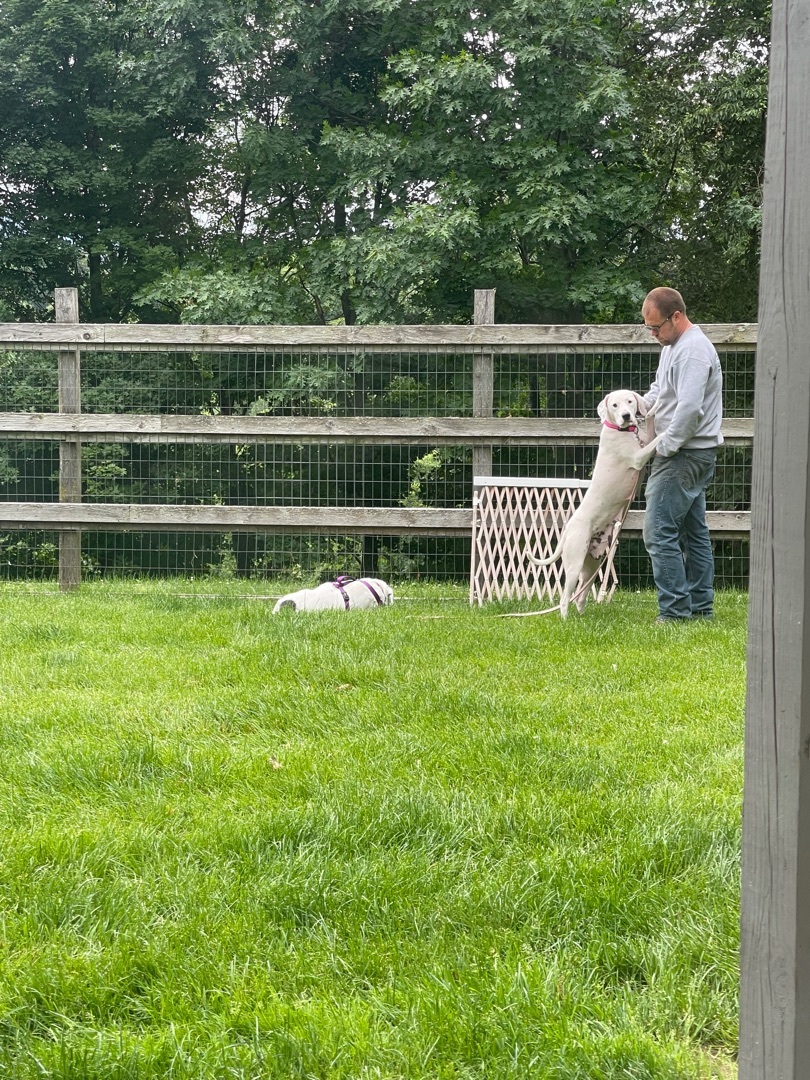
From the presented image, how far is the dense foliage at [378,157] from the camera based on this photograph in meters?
11.9

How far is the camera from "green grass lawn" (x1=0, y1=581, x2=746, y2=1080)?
1.65 meters

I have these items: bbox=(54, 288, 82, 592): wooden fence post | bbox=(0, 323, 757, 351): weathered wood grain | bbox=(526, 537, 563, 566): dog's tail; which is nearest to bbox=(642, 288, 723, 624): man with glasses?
bbox=(526, 537, 563, 566): dog's tail

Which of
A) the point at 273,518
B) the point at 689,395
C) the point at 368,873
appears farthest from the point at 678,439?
the point at 368,873

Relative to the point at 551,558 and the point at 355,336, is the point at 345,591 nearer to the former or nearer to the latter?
the point at 551,558

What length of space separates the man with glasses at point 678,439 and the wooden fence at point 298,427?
4.79 feet

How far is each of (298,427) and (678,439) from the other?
10.9 ft

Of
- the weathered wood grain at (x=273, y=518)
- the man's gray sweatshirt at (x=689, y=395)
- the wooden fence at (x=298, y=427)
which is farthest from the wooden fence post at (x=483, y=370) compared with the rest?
the man's gray sweatshirt at (x=689, y=395)

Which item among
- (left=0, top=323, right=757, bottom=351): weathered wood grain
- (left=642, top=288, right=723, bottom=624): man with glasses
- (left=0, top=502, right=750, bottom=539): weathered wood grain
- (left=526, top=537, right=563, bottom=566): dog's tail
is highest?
(left=0, top=323, right=757, bottom=351): weathered wood grain

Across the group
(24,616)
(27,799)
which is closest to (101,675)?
(27,799)

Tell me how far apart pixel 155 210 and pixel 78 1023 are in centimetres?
1498

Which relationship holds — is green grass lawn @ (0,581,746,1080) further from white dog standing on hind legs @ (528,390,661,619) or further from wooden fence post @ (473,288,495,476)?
wooden fence post @ (473,288,495,476)

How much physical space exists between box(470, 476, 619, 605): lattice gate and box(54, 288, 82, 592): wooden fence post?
3.54 m

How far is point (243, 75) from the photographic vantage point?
1386 cm

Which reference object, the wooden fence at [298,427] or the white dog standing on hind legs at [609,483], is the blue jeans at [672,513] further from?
the wooden fence at [298,427]
